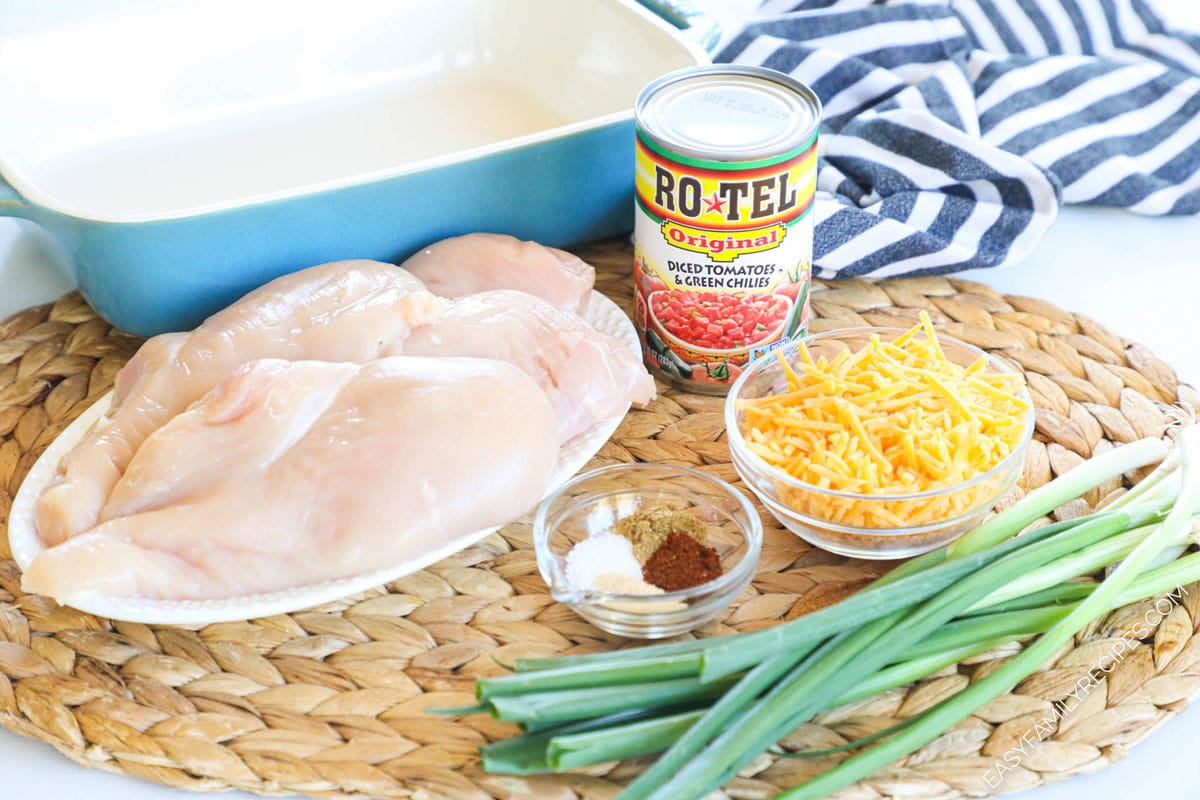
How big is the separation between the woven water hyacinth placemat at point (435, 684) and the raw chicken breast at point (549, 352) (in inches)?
5.1

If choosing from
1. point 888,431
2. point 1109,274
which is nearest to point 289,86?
point 888,431

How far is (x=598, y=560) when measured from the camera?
1372 millimetres

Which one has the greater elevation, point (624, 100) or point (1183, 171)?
point (624, 100)

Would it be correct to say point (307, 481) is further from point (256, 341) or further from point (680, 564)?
point (680, 564)

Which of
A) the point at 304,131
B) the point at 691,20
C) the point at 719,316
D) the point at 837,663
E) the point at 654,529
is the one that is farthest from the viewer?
the point at 304,131

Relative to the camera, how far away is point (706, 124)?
5.05ft

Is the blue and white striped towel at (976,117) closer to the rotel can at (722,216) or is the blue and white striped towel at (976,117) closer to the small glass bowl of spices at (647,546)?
the rotel can at (722,216)

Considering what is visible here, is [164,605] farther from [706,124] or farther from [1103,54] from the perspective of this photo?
[1103,54]

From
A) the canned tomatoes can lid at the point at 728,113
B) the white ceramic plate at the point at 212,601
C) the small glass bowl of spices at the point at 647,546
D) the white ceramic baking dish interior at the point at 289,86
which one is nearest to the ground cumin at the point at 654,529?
the small glass bowl of spices at the point at 647,546

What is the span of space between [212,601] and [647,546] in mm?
459

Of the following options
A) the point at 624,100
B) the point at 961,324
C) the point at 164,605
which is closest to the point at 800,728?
the point at 164,605

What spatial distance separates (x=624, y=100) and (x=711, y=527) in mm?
859

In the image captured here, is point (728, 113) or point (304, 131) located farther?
point (304, 131)

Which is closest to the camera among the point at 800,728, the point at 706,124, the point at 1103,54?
the point at 800,728
